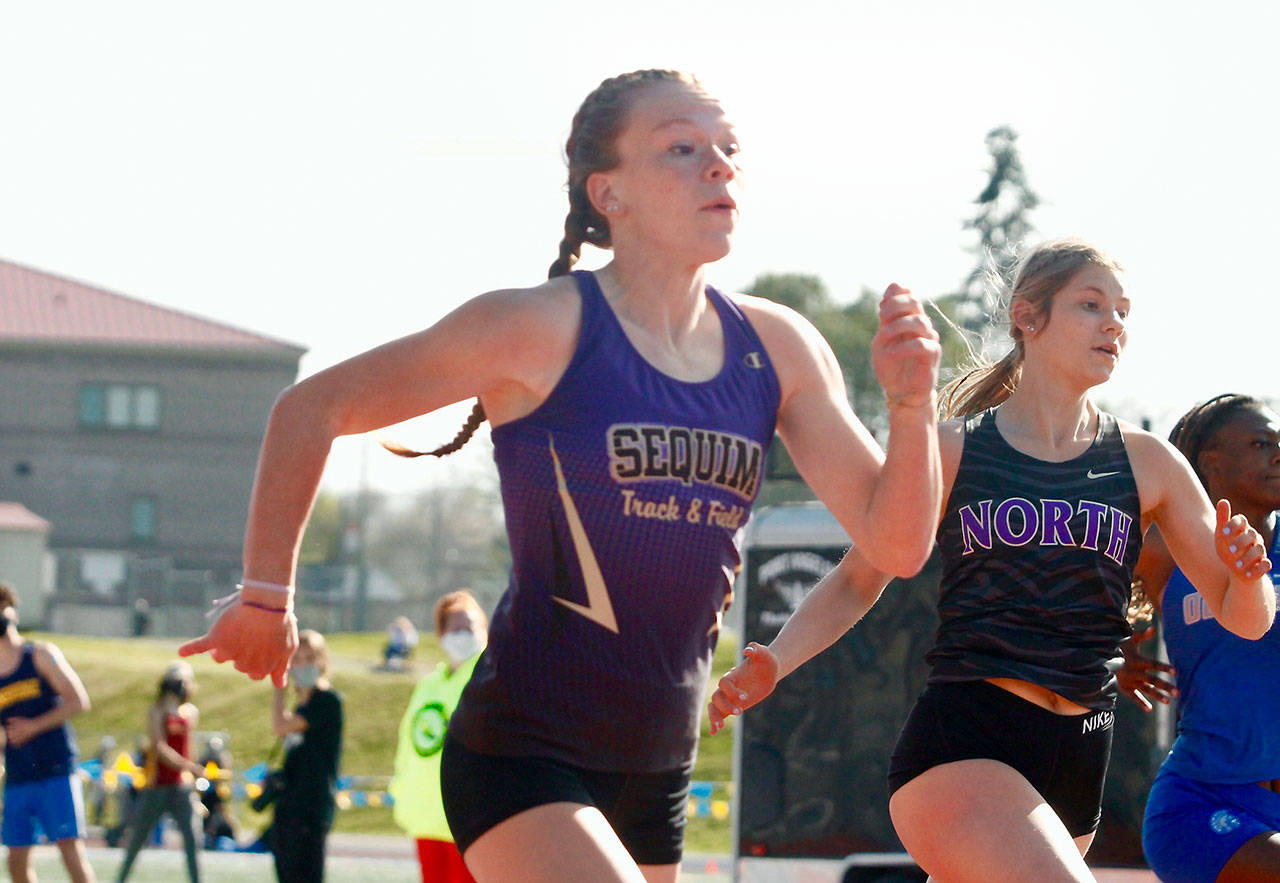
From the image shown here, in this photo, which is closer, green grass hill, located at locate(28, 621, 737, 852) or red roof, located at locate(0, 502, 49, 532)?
green grass hill, located at locate(28, 621, 737, 852)

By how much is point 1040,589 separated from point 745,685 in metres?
0.83

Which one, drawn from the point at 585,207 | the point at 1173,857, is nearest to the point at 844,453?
the point at 585,207

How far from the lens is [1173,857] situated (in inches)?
187

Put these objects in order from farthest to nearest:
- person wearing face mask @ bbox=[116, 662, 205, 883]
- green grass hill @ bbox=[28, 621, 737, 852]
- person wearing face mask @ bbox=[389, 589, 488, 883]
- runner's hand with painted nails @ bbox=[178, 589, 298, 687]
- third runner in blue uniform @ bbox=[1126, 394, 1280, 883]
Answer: green grass hill @ bbox=[28, 621, 737, 852], person wearing face mask @ bbox=[116, 662, 205, 883], person wearing face mask @ bbox=[389, 589, 488, 883], third runner in blue uniform @ bbox=[1126, 394, 1280, 883], runner's hand with painted nails @ bbox=[178, 589, 298, 687]

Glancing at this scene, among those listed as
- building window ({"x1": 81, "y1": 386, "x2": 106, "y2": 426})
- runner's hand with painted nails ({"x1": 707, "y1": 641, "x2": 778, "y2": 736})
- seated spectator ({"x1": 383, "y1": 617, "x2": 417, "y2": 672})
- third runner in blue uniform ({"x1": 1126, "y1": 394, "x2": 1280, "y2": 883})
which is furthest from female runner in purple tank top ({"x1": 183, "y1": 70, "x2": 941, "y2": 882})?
building window ({"x1": 81, "y1": 386, "x2": 106, "y2": 426})

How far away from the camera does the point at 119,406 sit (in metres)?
66.1

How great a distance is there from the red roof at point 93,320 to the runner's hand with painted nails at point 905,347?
2529 inches

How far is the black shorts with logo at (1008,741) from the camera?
4129mm

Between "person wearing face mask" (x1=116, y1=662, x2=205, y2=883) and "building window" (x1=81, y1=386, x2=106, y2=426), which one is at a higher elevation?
"building window" (x1=81, y1=386, x2=106, y2=426)

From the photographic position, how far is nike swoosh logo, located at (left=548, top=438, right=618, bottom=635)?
3.20m

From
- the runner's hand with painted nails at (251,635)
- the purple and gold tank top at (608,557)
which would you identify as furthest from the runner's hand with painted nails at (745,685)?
the runner's hand with painted nails at (251,635)

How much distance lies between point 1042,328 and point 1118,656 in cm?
88

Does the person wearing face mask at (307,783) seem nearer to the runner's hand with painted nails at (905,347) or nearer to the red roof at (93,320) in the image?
the runner's hand with painted nails at (905,347)

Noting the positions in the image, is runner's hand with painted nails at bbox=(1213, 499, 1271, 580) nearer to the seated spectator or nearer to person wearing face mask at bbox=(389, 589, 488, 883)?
person wearing face mask at bbox=(389, 589, 488, 883)
